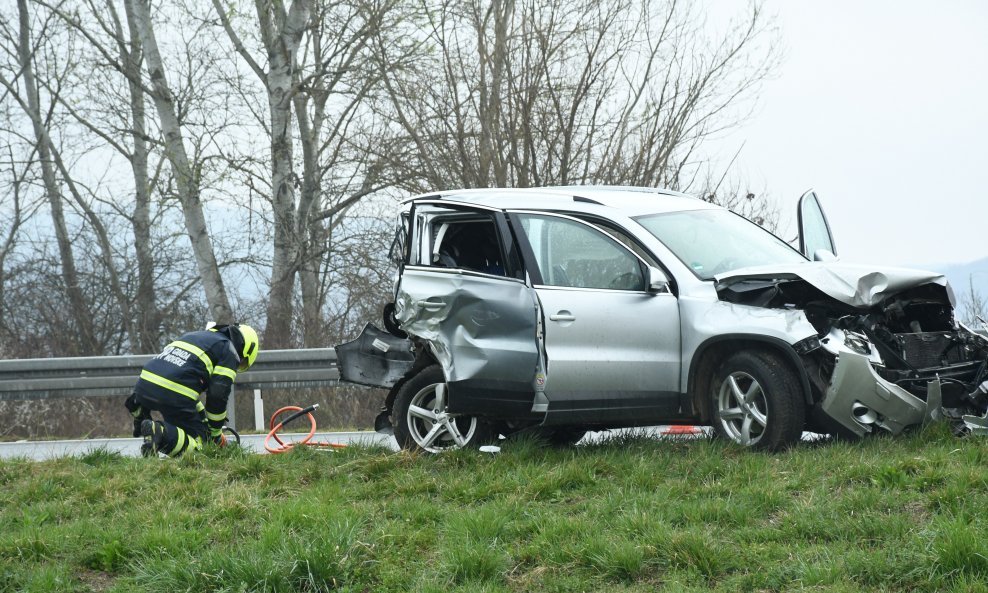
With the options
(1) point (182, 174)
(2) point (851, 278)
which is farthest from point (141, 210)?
(2) point (851, 278)

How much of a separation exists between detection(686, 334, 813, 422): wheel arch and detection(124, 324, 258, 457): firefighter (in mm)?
3609

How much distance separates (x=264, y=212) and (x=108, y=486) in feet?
45.9

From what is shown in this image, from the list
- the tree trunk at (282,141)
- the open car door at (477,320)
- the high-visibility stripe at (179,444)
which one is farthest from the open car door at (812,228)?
the tree trunk at (282,141)

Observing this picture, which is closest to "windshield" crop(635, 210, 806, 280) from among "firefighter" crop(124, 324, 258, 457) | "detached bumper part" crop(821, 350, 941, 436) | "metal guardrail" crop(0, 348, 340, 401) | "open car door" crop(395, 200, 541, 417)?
"open car door" crop(395, 200, 541, 417)

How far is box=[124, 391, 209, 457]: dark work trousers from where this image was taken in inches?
342

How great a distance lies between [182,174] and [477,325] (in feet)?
42.4

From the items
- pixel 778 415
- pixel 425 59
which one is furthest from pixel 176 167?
pixel 778 415

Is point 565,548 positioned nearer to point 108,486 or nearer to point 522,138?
point 108,486

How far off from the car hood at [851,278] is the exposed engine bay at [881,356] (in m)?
0.01

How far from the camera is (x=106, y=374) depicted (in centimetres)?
1332

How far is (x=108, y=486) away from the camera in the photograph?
732 cm

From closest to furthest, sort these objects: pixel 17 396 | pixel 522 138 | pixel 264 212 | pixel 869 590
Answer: pixel 869 590 < pixel 17 396 < pixel 522 138 < pixel 264 212

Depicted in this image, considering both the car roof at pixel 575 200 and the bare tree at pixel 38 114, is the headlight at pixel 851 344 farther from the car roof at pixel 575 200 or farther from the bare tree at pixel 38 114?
the bare tree at pixel 38 114

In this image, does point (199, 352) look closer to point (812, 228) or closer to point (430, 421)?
point (430, 421)
